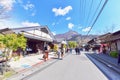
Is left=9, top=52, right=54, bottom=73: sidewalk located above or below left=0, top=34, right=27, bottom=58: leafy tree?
below

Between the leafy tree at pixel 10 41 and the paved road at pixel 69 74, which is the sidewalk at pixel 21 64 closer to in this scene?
the leafy tree at pixel 10 41

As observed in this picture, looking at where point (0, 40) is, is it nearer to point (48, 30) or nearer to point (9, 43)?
point (9, 43)

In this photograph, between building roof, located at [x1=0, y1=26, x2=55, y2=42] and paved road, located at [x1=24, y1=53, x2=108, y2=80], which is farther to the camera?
building roof, located at [x1=0, y1=26, x2=55, y2=42]

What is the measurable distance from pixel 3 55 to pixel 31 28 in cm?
1932

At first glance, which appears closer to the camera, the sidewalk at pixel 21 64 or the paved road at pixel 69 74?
the paved road at pixel 69 74

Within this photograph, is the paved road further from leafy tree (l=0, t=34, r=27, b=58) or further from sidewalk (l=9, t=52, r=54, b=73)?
leafy tree (l=0, t=34, r=27, b=58)

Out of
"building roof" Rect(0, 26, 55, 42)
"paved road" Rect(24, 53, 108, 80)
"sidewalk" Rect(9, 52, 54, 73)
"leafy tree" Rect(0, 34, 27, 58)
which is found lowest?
"paved road" Rect(24, 53, 108, 80)

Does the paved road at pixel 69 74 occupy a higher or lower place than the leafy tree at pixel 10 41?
lower

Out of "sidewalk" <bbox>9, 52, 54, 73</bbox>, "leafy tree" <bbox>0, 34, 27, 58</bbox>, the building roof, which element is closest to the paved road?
"sidewalk" <bbox>9, 52, 54, 73</bbox>

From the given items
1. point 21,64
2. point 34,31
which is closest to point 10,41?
point 21,64

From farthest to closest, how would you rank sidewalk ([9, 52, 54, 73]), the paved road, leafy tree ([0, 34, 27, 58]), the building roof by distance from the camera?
1. the building roof
2. sidewalk ([9, 52, 54, 73])
3. leafy tree ([0, 34, 27, 58])
4. the paved road

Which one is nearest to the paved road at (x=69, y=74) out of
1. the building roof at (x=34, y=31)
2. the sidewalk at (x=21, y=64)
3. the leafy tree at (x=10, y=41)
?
the sidewalk at (x=21, y=64)

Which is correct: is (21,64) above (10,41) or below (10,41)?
below

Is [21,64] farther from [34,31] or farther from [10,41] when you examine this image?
[34,31]
